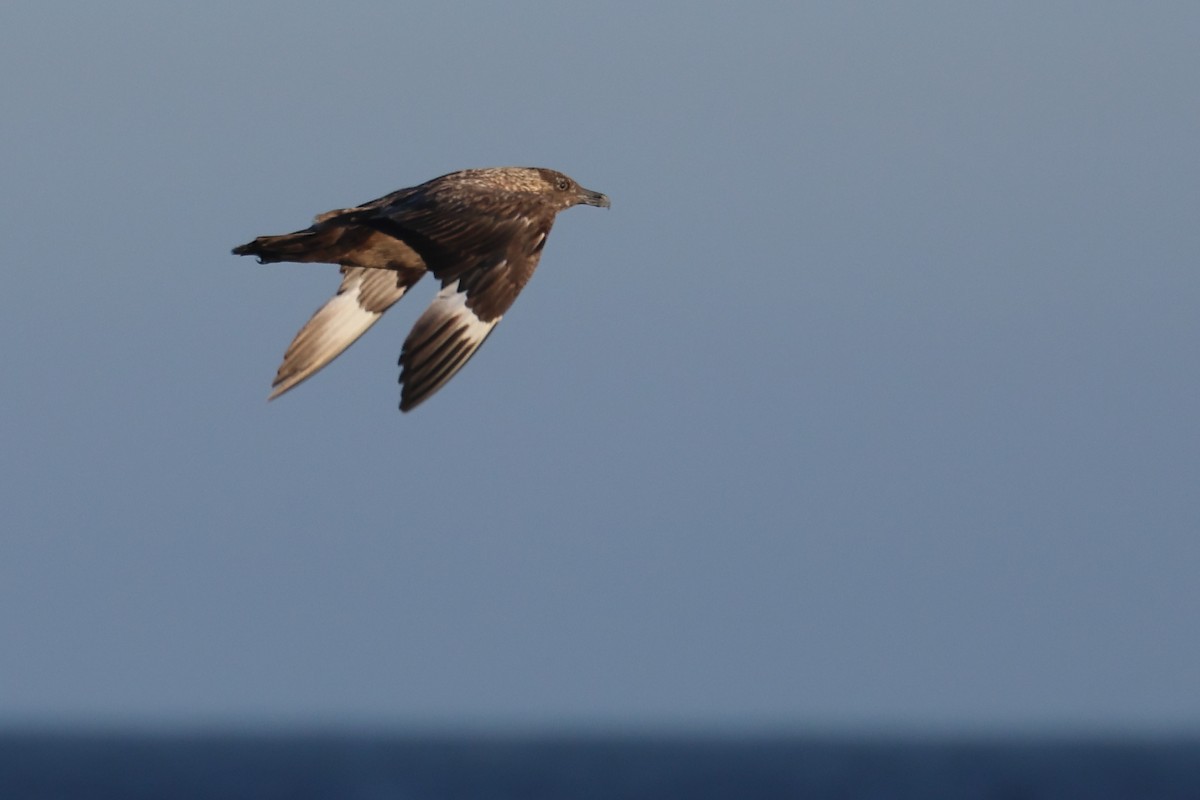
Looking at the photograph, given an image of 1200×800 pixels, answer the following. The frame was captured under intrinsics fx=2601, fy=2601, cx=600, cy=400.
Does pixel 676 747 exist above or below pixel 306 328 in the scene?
above

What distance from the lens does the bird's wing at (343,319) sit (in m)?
15.9

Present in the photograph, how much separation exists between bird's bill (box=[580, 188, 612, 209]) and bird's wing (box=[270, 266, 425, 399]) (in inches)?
42.8

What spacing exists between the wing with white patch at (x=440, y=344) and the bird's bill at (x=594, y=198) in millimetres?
1971

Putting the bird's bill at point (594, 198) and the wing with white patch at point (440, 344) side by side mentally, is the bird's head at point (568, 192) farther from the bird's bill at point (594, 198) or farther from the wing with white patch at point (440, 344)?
the wing with white patch at point (440, 344)

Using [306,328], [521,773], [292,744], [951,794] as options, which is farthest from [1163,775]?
[306,328]

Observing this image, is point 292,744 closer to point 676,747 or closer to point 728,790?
point 676,747

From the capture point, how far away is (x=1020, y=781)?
66.2m

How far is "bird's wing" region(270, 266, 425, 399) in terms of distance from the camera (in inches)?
628

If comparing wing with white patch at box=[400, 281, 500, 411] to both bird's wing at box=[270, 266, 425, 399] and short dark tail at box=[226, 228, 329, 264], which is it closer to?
short dark tail at box=[226, 228, 329, 264]

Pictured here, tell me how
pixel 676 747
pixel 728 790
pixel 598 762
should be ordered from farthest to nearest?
pixel 676 747 → pixel 598 762 → pixel 728 790

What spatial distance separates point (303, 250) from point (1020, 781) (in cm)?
5406

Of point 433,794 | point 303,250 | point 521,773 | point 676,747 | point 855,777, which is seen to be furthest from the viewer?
point 676,747

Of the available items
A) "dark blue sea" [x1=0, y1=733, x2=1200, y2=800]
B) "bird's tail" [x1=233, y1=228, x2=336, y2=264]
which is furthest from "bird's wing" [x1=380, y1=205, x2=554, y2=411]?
"dark blue sea" [x1=0, y1=733, x2=1200, y2=800]

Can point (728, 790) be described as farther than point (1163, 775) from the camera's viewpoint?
No
